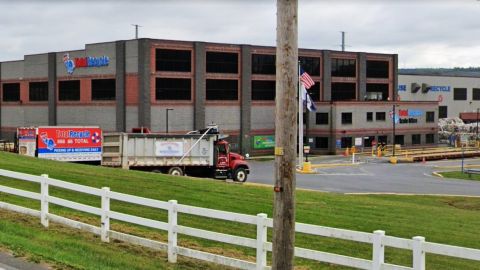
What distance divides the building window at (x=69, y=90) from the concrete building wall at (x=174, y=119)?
40.0ft

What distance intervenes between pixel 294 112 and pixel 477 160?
71799 mm

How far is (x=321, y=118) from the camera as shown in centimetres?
7988

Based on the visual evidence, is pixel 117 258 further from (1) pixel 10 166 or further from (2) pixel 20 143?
(2) pixel 20 143

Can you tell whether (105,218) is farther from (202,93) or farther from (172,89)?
(202,93)

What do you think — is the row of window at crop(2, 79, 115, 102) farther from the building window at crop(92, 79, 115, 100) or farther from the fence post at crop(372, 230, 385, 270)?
the fence post at crop(372, 230, 385, 270)

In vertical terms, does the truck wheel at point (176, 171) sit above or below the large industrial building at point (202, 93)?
below

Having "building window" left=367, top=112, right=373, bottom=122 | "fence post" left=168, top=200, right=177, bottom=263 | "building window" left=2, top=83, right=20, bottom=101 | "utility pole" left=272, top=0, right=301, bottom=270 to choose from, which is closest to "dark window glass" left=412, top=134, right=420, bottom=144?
"building window" left=367, top=112, right=373, bottom=122

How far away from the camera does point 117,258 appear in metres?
10.7

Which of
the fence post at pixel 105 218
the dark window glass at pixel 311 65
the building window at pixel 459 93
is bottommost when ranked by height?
the fence post at pixel 105 218

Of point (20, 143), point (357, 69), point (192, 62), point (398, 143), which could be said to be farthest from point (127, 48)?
point (398, 143)

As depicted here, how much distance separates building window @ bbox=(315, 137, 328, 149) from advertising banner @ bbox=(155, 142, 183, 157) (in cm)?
4102

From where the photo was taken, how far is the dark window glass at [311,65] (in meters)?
81.7

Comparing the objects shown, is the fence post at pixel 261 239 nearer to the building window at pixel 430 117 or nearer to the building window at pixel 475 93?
the building window at pixel 430 117

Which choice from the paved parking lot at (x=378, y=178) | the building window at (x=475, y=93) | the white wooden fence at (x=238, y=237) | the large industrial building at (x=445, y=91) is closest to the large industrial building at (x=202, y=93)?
the paved parking lot at (x=378, y=178)
